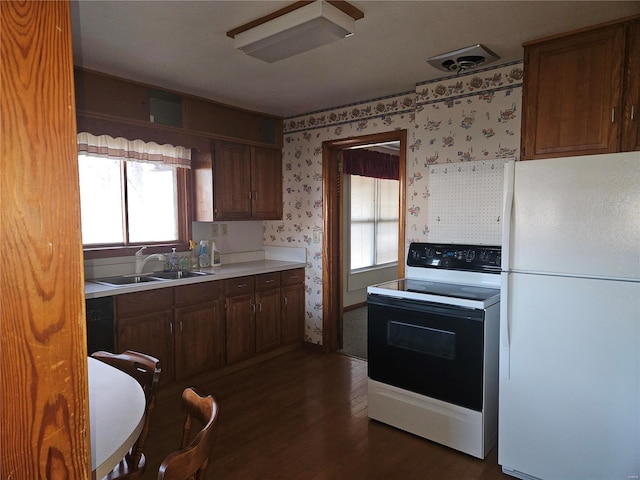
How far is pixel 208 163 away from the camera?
3.70 m

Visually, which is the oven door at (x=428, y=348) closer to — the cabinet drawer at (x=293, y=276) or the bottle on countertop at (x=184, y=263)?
the cabinet drawer at (x=293, y=276)

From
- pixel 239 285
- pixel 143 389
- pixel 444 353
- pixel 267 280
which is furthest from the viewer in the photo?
pixel 267 280

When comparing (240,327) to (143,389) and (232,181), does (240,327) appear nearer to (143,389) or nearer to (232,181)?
(232,181)

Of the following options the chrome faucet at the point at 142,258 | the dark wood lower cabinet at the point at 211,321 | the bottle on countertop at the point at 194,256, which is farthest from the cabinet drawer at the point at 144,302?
the bottle on countertop at the point at 194,256

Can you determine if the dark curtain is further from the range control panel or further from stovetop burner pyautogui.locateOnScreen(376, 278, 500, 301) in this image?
stovetop burner pyautogui.locateOnScreen(376, 278, 500, 301)

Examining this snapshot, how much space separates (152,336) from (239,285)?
2.75 ft

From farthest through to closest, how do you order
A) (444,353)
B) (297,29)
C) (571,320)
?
1. (444,353)
2. (297,29)
3. (571,320)

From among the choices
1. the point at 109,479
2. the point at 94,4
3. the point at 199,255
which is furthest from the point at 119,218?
the point at 109,479

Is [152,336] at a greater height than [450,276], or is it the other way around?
[450,276]

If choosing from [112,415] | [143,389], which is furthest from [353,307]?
[112,415]

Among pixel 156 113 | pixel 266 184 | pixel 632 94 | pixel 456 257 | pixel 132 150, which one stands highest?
pixel 156 113

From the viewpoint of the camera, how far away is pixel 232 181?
3.85 metres

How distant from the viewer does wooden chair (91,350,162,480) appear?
1396 millimetres

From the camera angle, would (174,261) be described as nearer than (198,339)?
No
